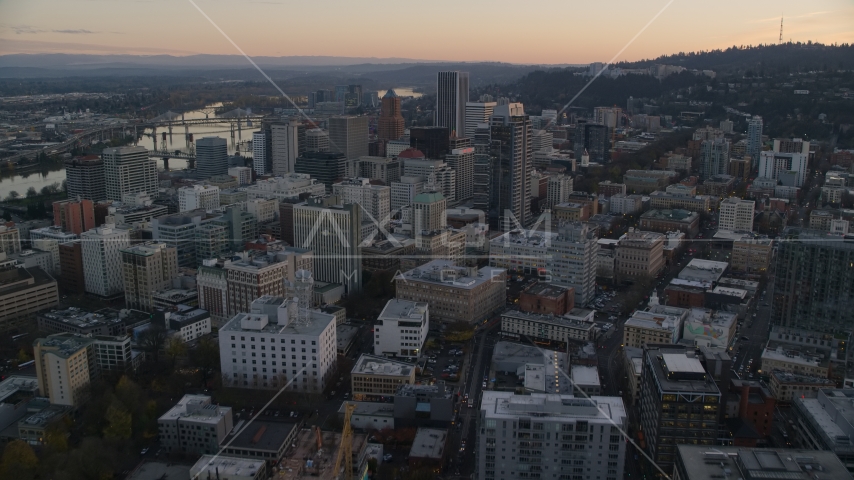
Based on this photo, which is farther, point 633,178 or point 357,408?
point 633,178

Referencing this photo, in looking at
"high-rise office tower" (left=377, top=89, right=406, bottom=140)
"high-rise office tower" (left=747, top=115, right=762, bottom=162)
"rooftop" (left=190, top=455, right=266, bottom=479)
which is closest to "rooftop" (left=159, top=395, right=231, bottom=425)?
"rooftop" (left=190, top=455, right=266, bottom=479)

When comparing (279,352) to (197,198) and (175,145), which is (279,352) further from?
(175,145)

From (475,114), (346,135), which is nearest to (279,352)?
(346,135)

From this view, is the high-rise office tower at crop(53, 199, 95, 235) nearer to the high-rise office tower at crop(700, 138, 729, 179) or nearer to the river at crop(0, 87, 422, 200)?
the river at crop(0, 87, 422, 200)

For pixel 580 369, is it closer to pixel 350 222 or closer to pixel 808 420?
pixel 808 420

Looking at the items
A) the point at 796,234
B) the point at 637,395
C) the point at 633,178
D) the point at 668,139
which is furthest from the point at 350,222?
the point at 668,139

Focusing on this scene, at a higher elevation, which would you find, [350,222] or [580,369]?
[350,222]
